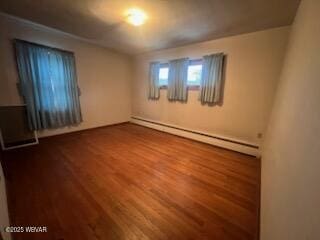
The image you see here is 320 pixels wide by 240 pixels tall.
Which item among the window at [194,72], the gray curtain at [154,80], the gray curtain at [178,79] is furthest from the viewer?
the gray curtain at [154,80]

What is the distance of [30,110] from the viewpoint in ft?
10.7

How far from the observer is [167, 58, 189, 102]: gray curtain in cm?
375

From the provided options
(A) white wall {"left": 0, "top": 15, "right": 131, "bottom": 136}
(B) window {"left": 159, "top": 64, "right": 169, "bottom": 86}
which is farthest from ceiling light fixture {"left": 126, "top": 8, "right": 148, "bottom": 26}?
(A) white wall {"left": 0, "top": 15, "right": 131, "bottom": 136}

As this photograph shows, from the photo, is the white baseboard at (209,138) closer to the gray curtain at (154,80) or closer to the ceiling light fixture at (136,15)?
the gray curtain at (154,80)

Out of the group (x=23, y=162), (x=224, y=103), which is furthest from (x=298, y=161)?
(x=23, y=162)

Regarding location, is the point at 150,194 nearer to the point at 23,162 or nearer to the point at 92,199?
the point at 92,199

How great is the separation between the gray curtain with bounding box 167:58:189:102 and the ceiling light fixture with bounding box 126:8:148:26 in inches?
57.3

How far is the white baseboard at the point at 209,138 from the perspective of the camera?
9.57ft

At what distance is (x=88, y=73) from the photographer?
416cm

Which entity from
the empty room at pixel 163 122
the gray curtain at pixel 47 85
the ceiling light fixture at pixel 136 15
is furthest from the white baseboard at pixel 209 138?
the ceiling light fixture at pixel 136 15

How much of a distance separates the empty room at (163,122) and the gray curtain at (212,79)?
2cm

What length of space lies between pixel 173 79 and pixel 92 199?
3115 mm

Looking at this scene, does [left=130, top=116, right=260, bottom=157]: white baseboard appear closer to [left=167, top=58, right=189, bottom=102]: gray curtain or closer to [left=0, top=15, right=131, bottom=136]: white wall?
[left=167, top=58, right=189, bottom=102]: gray curtain

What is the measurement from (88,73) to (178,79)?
7.83 feet
